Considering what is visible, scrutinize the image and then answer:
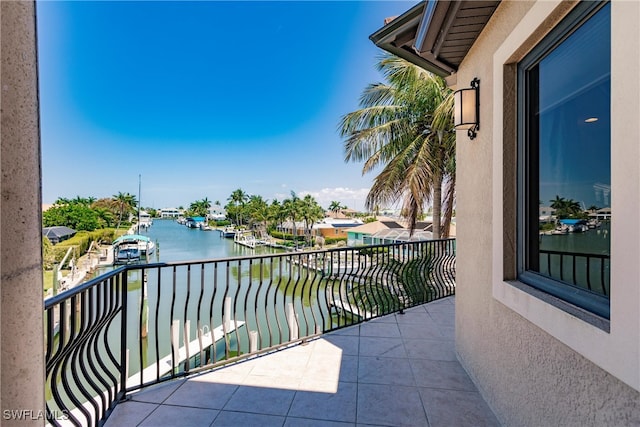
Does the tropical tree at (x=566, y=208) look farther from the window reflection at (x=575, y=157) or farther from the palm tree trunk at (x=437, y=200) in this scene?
the palm tree trunk at (x=437, y=200)

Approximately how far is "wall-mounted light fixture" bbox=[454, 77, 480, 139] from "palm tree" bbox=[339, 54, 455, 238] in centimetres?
449

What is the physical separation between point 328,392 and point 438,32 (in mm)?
2905

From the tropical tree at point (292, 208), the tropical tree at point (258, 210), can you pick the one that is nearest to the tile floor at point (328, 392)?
the tropical tree at point (292, 208)

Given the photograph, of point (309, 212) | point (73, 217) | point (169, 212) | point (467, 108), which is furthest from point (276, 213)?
point (169, 212)

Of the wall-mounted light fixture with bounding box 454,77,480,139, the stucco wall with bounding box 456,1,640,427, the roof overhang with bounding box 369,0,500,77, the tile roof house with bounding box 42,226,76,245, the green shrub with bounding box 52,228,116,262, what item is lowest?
the green shrub with bounding box 52,228,116,262

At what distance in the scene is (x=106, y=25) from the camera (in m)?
12.4

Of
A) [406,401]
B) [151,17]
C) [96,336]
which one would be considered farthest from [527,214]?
[151,17]

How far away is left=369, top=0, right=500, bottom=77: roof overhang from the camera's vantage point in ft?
6.04

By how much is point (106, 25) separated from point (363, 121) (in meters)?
13.0

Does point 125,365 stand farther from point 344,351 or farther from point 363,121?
point 363,121

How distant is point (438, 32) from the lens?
6.81 feet

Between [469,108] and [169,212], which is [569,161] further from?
[169,212]

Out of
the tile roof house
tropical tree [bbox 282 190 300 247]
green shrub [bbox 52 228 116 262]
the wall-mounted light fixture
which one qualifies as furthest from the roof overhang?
tropical tree [bbox 282 190 300 247]

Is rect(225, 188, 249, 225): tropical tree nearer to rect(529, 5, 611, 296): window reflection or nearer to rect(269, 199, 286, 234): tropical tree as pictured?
rect(269, 199, 286, 234): tropical tree
